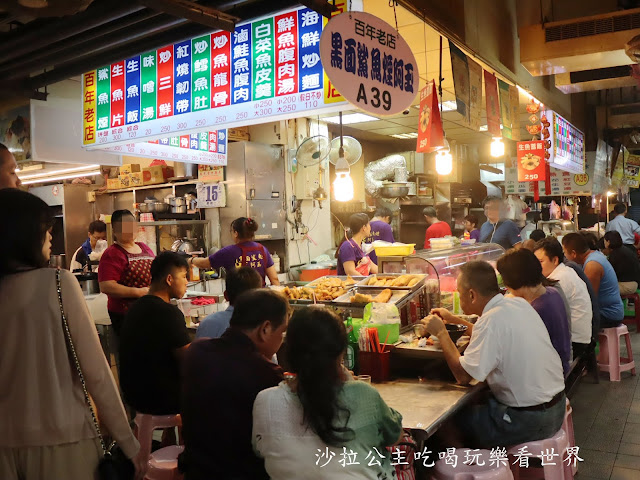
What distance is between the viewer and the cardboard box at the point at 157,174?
10211 millimetres

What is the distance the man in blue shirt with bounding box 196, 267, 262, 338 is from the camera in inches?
137

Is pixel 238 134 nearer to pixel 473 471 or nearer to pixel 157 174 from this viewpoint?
pixel 157 174

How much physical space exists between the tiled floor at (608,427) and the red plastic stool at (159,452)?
312 centimetres

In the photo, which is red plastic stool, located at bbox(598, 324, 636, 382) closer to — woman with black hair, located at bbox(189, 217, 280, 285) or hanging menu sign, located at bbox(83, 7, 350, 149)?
woman with black hair, located at bbox(189, 217, 280, 285)

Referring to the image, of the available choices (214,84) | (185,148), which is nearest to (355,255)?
(185,148)

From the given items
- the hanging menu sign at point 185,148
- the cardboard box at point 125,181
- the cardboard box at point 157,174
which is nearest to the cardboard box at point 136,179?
the cardboard box at point 125,181

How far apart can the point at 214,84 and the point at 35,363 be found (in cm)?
350

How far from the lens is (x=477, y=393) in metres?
3.41

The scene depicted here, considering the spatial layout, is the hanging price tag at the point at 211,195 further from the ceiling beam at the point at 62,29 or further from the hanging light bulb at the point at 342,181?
the ceiling beam at the point at 62,29

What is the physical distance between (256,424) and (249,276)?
1521mm

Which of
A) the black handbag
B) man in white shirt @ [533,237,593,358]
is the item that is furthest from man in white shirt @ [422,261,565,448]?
man in white shirt @ [533,237,593,358]

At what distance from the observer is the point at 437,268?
5.15 m

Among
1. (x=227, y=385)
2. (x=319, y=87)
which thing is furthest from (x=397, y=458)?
(x=319, y=87)

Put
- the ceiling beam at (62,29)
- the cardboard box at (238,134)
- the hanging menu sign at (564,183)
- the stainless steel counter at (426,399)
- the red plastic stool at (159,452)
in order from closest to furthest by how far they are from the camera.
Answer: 1. the stainless steel counter at (426,399)
2. the red plastic stool at (159,452)
3. the ceiling beam at (62,29)
4. the cardboard box at (238,134)
5. the hanging menu sign at (564,183)
